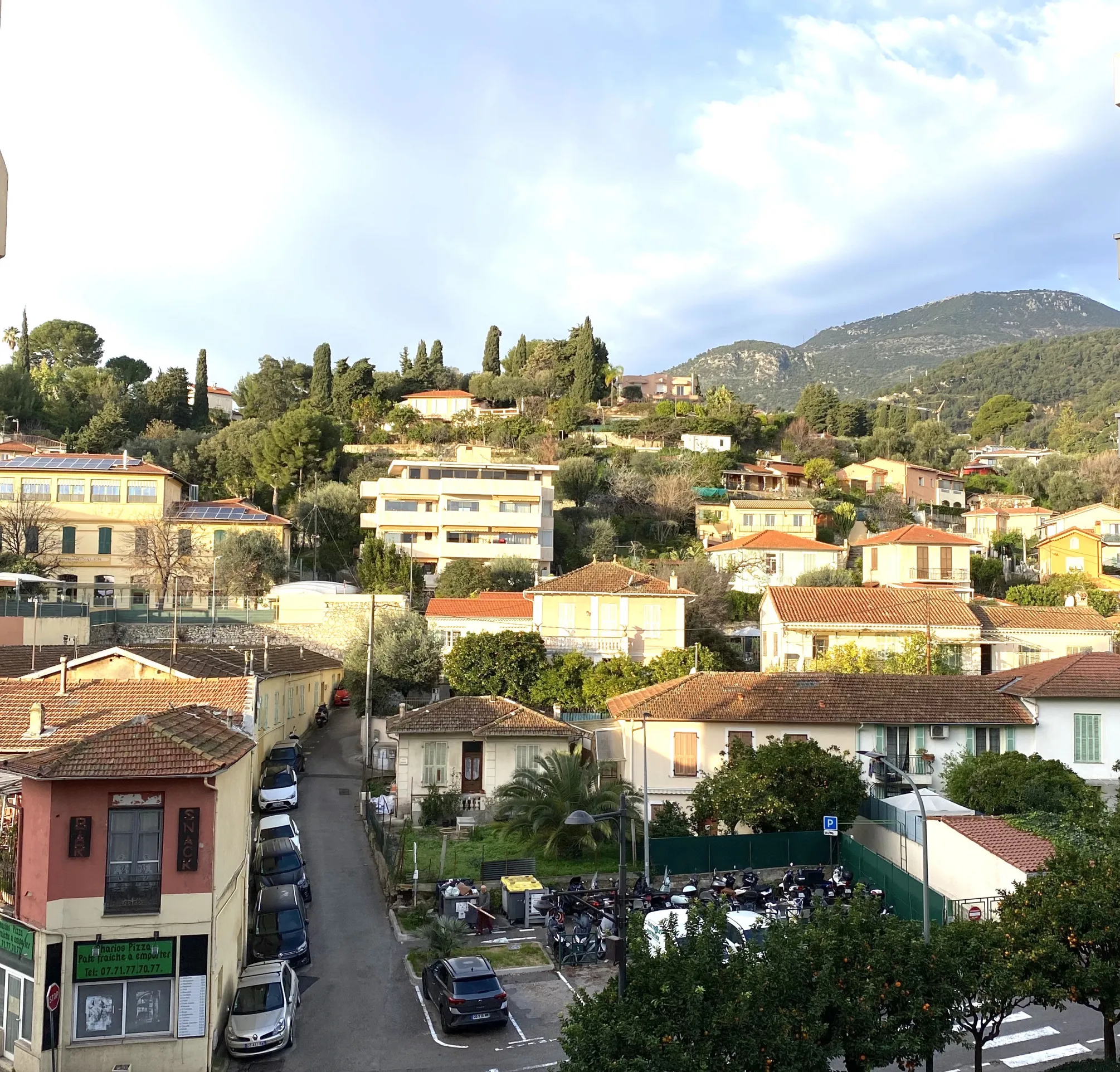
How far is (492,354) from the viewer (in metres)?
119

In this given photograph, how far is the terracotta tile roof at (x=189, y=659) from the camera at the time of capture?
31.6 meters

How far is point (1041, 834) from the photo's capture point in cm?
2342

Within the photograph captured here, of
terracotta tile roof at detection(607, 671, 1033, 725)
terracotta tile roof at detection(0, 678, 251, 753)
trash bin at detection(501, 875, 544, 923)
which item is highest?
terracotta tile roof at detection(0, 678, 251, 753)

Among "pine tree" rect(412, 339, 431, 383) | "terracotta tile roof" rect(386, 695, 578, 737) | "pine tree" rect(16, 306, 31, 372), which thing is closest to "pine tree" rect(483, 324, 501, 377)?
"pine tree" rect(412, 339, 431, 383)

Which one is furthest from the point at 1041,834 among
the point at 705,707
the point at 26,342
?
the point at 26,342

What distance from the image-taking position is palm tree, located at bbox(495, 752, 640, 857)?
29.6 metres

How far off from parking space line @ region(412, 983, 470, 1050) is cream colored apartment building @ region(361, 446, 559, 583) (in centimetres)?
4508

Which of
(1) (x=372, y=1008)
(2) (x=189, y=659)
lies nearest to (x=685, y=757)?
(1) (x=372, y=1008)

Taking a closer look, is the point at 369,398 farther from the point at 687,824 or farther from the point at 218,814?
the point at 218,814

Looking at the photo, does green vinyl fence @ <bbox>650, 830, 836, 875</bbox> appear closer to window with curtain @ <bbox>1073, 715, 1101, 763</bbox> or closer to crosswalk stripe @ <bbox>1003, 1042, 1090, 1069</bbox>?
crosswalk stripe @ <bbox>1003, 1042, 1090, 1069</bbox>

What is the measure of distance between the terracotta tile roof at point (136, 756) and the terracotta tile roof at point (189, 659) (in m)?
12.5

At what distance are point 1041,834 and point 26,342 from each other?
110533mm

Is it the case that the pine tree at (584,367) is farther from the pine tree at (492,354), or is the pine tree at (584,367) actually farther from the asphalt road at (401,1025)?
the asphalt road at (401,1025)

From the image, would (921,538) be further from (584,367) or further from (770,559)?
(584,367)
